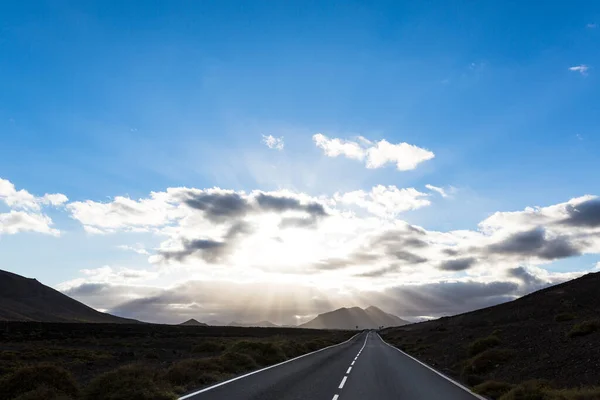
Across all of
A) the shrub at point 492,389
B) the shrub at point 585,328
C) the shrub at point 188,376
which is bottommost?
the shrub at point 492,389

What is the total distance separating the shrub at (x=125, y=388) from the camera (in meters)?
11.9

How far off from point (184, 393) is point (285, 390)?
3.21 meters

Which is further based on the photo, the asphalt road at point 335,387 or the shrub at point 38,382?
the asphalt road at point 335,387

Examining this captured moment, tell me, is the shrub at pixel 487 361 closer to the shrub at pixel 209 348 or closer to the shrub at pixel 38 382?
the shrub at pixel 38 382

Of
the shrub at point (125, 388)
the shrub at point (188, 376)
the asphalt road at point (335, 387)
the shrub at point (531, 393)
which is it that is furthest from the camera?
the shrub at point (188, 376)

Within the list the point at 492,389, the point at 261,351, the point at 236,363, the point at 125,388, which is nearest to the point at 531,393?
the point at 492,389

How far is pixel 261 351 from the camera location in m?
30.6

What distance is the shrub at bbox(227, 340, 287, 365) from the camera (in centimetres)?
2834

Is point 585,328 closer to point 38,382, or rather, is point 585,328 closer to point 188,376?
point 188,376

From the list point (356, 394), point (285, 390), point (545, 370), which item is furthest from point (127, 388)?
point (545, 370)

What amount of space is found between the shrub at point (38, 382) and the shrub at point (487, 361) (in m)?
17.7

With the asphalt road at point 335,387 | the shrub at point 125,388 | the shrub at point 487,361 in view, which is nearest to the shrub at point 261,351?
the asphalt road at point 335,387

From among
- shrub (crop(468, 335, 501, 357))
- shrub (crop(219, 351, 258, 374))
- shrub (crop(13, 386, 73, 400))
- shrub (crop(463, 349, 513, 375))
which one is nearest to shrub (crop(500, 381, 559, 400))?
shrub (crop(463, 349, 513, 375))

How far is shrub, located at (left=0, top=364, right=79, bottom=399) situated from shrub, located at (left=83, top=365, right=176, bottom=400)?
32.0 inches
